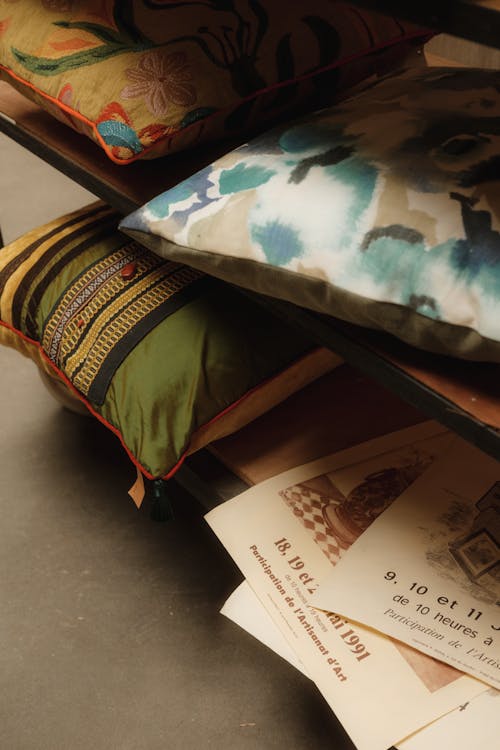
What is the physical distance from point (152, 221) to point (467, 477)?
18.2 inches

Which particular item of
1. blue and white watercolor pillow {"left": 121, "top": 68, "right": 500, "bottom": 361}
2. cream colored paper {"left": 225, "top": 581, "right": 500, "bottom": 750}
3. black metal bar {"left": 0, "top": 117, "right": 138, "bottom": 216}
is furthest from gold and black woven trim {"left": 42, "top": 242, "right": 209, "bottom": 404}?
cream colored paper {"left": 225, "top": 581, "right": 500, "bottom": 750}

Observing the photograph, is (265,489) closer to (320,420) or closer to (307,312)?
(320,420)

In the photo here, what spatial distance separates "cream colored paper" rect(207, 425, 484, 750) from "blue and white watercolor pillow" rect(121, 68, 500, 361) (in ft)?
1.07

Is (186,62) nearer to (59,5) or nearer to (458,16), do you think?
(59,5)

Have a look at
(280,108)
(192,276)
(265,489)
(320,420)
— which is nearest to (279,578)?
(265,489)

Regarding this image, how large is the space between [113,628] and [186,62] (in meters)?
0.73

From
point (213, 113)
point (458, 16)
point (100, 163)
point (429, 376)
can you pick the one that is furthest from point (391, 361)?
point (100, 163)

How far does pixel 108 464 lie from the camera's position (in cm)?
135

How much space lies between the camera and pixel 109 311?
3.26 ft

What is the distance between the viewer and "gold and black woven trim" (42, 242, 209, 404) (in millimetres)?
968

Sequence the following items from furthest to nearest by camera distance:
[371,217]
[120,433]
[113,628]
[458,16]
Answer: [113,628] → [120,433] → [371,217] → [458,16]

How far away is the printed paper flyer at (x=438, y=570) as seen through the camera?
2.57 ft

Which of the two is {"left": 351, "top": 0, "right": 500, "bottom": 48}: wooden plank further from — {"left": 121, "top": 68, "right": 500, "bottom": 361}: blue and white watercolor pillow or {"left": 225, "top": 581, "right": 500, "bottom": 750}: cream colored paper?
{"left": 225, "top": 581, "right": 500, "bottom": 750}: cream colored paper

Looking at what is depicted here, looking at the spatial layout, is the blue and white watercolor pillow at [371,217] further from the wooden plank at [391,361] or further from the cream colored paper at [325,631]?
the cream colored paper at [325,631]
